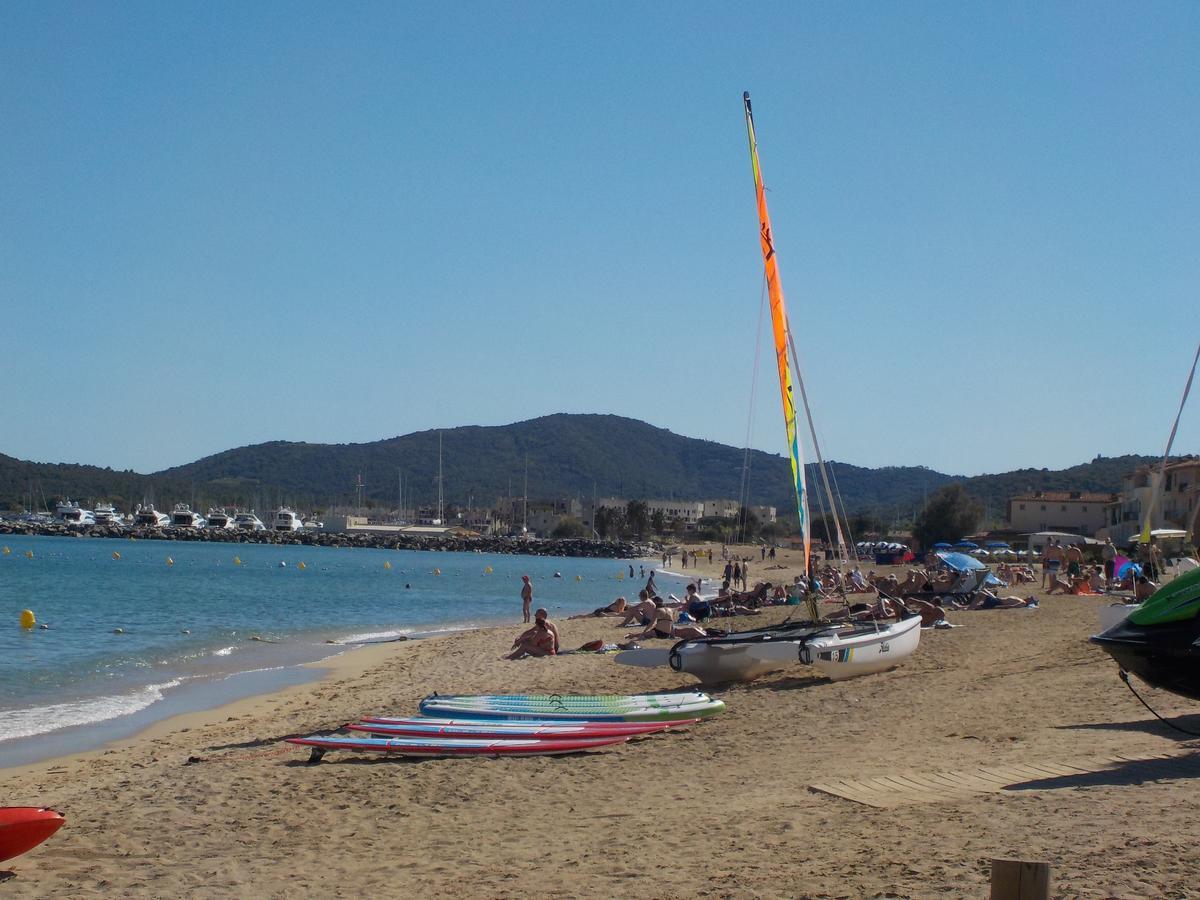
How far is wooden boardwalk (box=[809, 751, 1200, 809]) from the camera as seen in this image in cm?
669

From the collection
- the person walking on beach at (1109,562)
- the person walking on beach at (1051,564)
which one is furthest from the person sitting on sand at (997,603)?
the person walking on beach at (1109,562)

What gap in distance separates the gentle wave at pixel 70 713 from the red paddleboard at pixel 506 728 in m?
5.25

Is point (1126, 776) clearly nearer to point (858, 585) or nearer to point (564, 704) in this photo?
point (564, 704)

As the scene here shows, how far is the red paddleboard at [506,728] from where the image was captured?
385 inches

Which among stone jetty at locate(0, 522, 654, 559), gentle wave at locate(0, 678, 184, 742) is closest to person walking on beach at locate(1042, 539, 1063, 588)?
gentle wave at locate(0, 678, 184, 742)

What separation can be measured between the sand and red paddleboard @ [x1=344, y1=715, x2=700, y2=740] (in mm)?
356

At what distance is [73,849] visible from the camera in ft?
23.2

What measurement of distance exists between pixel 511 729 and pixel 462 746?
0.60 meters

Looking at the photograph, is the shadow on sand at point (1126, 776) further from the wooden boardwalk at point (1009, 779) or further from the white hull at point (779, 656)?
the white hull at point (779, 656)

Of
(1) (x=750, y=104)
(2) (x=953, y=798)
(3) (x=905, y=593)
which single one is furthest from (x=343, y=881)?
(3) (x=905, y=593)

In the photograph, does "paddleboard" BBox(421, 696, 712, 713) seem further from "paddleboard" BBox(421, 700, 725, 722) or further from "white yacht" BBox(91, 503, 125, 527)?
"white yacht" BBox(91, 503, 125, 527)

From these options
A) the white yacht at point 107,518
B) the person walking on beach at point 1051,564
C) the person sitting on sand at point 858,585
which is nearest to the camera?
the person walking on beach at point 1051,564

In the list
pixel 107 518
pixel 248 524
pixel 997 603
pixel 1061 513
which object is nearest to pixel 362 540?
pixel 248 524

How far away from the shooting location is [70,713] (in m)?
14.7
